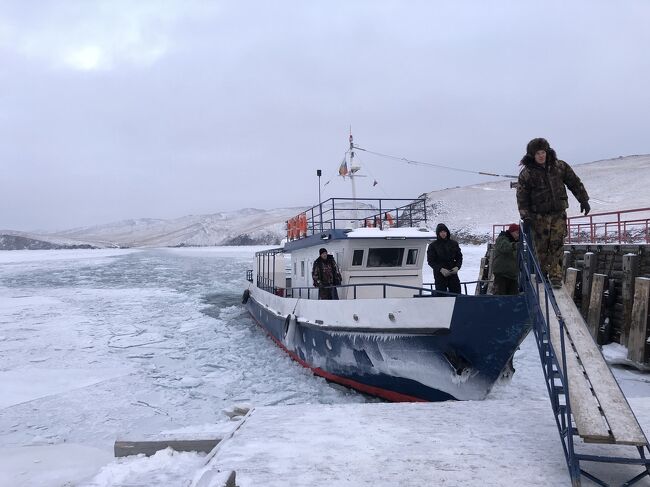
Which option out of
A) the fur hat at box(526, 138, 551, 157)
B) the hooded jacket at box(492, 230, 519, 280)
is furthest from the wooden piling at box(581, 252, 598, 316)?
the fur hat at box(526, 138, 551, 157)

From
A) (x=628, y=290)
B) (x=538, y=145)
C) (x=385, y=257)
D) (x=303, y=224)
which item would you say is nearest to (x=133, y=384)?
(x=303, y=224)

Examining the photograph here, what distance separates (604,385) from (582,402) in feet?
1.14

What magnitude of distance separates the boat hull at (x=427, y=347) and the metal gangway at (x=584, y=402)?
247 centimetres

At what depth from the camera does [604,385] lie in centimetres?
399

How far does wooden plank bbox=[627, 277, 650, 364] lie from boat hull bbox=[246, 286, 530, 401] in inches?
178

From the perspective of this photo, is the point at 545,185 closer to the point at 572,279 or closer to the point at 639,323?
the point at 639,323

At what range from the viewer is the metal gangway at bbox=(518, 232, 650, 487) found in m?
3.53

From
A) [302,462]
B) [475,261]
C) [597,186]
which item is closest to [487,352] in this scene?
[302,462]

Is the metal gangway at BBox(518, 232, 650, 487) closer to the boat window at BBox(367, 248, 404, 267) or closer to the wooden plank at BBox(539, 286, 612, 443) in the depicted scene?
the wooden plank at BBox(539, 286, 612, 443)

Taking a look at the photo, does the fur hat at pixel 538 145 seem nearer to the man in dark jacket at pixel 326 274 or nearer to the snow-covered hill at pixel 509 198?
Answer: the man in dark jacket at pixel 326 274

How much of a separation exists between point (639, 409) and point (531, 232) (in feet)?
7.50

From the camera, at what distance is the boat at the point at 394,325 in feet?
25.7

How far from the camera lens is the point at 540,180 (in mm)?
5246

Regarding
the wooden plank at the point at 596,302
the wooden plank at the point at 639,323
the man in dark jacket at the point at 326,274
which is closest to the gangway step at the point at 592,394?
the man in dark jacket at the point at 326,274
